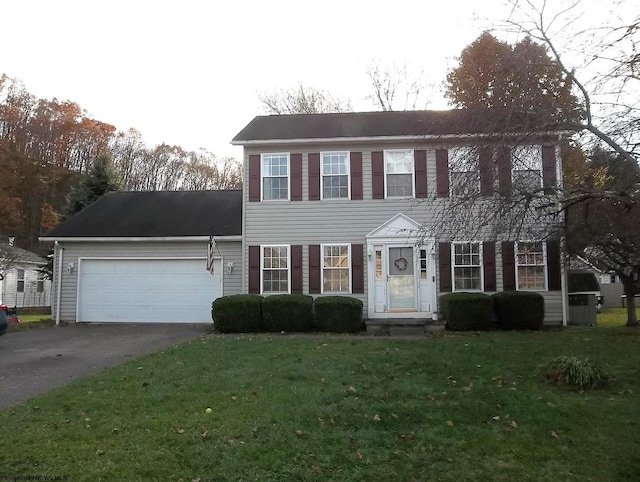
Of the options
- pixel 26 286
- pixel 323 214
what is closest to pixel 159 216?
pixel 323 214

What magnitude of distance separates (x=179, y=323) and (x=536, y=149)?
11339 millimetres

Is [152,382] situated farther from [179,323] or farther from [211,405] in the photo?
[179,323]

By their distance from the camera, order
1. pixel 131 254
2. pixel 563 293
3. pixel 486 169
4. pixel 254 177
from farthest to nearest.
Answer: pixel 131 254, pixel 254 177, pixel 563 293, pixel 486 169

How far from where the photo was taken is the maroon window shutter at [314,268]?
48.7 feet

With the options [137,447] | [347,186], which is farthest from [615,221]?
[137,447]

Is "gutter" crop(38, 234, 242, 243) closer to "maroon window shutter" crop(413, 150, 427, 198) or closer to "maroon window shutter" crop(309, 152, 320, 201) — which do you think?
"maroon window shutter" crop(309, 152, 320, 201)

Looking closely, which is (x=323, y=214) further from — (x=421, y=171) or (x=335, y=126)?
(x=421, y=171)

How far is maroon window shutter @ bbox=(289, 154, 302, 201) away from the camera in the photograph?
49.8 feet

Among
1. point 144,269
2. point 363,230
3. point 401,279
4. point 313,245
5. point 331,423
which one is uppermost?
point 363,230

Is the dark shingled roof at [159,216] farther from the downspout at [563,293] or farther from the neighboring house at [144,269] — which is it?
the downspout at [563,293]

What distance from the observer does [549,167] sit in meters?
8.97

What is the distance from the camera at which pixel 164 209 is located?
17609mm

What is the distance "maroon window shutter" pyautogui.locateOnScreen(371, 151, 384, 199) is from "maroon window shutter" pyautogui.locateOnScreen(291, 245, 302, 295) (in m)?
2.69

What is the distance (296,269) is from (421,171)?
14.9 feet
